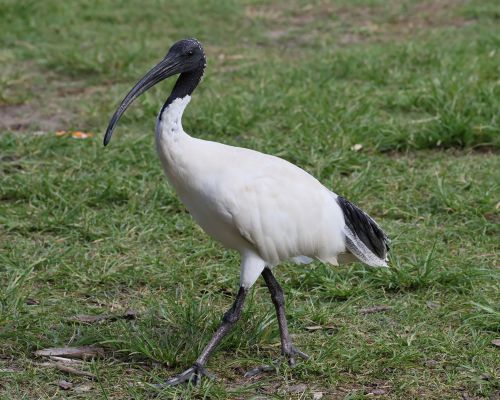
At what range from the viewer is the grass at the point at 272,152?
13.7ft

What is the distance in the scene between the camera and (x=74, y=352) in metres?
4.25

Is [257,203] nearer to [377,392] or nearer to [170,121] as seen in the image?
[170,121]

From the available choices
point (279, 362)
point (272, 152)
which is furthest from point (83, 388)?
point (272, 152)

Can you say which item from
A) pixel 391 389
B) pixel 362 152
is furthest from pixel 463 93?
pixel 391 389

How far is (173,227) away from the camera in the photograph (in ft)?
18.6

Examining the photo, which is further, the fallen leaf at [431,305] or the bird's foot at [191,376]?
the fallen leaf at [431,305]

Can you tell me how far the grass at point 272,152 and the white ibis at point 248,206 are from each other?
1.10 ft

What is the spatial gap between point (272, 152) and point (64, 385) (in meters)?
2.99

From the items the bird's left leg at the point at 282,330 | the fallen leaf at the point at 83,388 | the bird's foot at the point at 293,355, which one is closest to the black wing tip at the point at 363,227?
the bird's left leg at the point at 282,330

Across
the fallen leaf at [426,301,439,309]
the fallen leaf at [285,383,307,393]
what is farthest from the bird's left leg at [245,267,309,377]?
the fallen leaf at [426,301,439,309]

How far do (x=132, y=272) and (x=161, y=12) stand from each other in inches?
238

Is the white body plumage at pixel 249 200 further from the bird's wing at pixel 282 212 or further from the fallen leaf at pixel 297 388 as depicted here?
the fallen leaf at pixel 297 388

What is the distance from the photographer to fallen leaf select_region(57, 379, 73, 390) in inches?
156

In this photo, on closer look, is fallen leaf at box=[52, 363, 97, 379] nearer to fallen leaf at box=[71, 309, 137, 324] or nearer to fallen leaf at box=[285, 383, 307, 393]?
fallen leaf at box=[71, 309, 137, 324]
